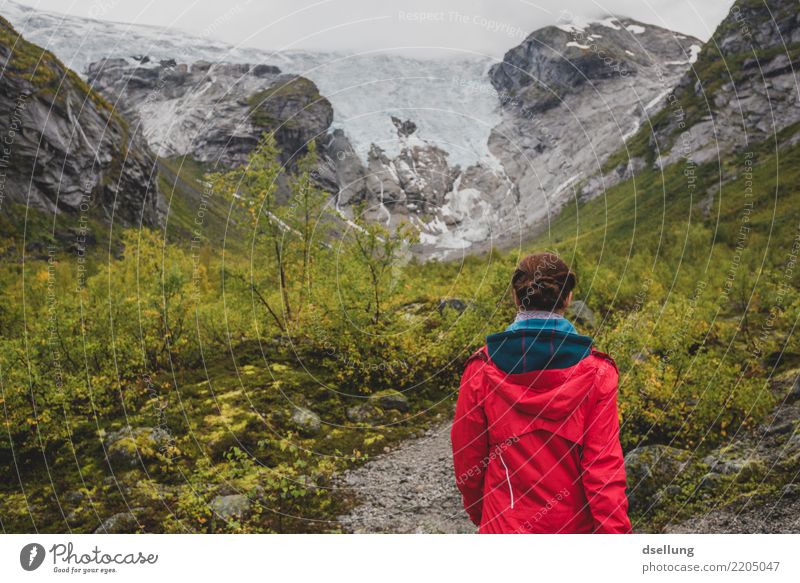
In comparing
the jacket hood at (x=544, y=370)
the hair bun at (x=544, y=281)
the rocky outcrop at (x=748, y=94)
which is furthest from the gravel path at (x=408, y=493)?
the rocky outcrop at (x=748, y=94)

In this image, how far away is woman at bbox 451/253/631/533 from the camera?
151 inches

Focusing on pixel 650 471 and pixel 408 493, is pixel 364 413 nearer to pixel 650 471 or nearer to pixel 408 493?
pixel 408 493

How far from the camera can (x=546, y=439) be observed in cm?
401

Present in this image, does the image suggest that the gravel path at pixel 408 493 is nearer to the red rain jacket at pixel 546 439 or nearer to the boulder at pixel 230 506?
the boulder at pixel 230 506

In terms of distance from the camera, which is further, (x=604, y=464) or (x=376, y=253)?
(x=376, y=253)

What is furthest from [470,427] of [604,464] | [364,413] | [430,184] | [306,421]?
[430,184]

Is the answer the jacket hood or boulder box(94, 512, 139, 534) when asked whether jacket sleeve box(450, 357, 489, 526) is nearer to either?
the jacket hood

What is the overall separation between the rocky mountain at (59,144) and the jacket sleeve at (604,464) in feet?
152

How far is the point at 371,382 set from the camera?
13875mm

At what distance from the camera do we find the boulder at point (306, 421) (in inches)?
449

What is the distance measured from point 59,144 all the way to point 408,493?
7685 cm
